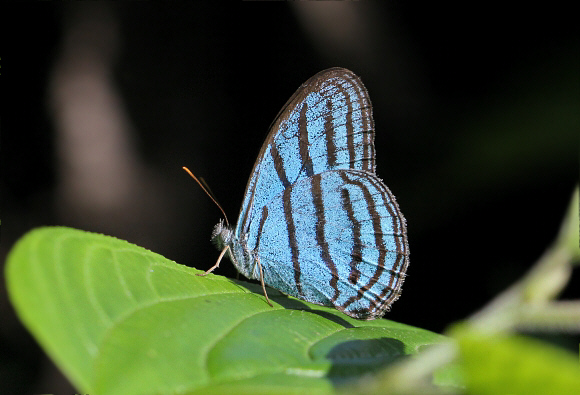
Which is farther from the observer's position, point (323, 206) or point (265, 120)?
point (265, 120)

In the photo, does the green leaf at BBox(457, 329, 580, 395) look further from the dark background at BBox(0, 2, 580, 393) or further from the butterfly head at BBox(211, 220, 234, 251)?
the dark background at BBox(0, 2, 580, 393)

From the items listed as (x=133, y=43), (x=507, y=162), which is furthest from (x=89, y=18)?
(x=507, y=162)

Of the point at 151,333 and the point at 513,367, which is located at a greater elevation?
the point at 513,367

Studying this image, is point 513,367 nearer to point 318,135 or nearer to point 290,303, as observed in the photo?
point 290,303

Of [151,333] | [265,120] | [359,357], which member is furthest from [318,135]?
[265,120]

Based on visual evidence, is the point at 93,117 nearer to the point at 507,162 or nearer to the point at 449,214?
the point at 449,214
